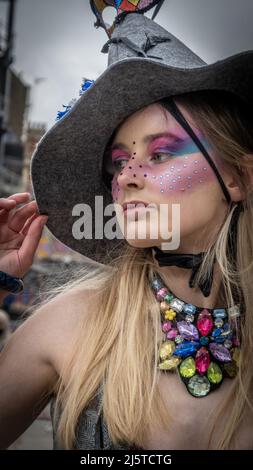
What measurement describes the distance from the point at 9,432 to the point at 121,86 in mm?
1184

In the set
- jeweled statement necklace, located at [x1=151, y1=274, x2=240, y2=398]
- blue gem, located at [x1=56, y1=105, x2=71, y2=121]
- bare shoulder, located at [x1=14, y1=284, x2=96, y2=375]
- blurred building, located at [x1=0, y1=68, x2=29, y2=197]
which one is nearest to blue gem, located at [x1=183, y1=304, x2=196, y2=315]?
jeweled statement necklace, located at [x1=151, y1=274, x2=240, y2=398]

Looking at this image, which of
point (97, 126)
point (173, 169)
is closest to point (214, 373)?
point (173, 169)

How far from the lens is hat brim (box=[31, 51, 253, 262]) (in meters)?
1.49

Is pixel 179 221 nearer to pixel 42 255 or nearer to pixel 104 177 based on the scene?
pixel 104 177

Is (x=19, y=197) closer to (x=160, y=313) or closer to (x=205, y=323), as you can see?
(x=160, y=313)

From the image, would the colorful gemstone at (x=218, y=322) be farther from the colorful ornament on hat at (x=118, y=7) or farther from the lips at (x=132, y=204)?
the colorful ornament on hat at (x=118, y=7)

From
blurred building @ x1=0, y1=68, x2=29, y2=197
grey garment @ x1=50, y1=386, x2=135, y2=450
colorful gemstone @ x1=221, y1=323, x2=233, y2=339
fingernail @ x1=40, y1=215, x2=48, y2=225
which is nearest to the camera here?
grey garment @ x1=50, y1=386, x2=135, y2=450

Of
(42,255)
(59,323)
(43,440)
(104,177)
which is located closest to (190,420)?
(59,323)

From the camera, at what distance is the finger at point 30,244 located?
1681 mm

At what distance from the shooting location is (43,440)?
336 cm

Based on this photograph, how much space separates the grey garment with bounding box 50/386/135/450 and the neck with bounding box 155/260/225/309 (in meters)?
0.40

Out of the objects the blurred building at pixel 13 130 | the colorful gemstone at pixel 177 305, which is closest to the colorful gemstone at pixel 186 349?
the colorful gemstone at pixel 177 305

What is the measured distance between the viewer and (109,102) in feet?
5.31

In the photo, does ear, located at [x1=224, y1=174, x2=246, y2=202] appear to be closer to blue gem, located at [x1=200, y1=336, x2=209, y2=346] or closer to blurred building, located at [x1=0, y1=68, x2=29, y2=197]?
blue gem, located at [x1=200, y1=336, x2=209, y2=346]
